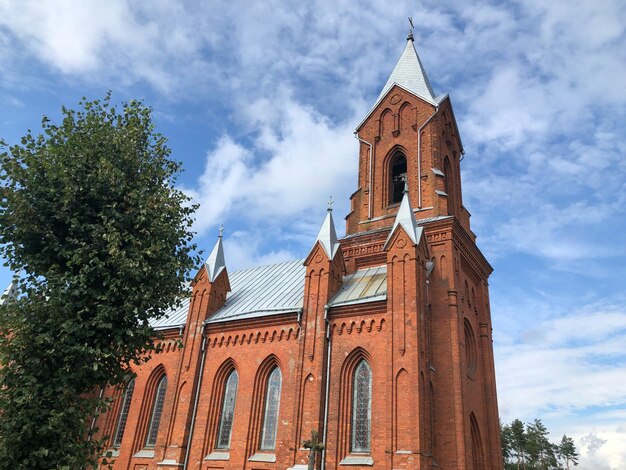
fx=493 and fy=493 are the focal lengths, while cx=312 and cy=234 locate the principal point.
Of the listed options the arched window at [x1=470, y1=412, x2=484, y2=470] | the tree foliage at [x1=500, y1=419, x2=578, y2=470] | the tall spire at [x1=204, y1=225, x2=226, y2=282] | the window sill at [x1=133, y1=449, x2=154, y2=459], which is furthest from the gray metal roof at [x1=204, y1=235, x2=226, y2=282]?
the tree foliage at [x1=500, y1=419, x2=578, y2=470]

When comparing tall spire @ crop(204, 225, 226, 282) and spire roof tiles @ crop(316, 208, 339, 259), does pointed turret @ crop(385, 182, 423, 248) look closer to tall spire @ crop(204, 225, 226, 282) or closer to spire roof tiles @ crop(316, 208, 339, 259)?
spire roof tiles @ crop(316, 208, 339, 259)

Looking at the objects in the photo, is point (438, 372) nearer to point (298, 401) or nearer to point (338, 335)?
point (338, 335)

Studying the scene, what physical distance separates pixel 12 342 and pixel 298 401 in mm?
10500

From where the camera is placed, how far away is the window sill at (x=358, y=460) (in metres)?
16.3

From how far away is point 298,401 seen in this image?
60.2 feet

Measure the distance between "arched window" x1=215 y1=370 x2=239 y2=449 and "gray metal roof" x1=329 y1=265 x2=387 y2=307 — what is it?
606cm

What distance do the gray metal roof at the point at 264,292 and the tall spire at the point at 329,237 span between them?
259cm

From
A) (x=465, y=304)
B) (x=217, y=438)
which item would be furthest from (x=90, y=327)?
(x=465, y=304)

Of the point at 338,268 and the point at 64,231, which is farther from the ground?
the point at 338,268

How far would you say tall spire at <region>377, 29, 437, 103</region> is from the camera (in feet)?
84.6

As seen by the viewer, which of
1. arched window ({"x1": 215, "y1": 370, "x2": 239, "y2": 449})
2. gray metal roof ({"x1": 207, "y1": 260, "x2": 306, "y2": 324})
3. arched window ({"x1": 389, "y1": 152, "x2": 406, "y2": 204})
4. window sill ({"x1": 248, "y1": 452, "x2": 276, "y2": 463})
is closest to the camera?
window sill ({"x1": 248, "y1": 452, "x2": 276, "y2": 463})

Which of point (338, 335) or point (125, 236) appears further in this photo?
point (338, 335)

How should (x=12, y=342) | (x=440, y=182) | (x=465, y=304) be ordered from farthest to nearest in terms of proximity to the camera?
(x=440, y=182) < (x=465, y=304) < (x=12, y=342)

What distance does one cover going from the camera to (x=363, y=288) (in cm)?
2025
